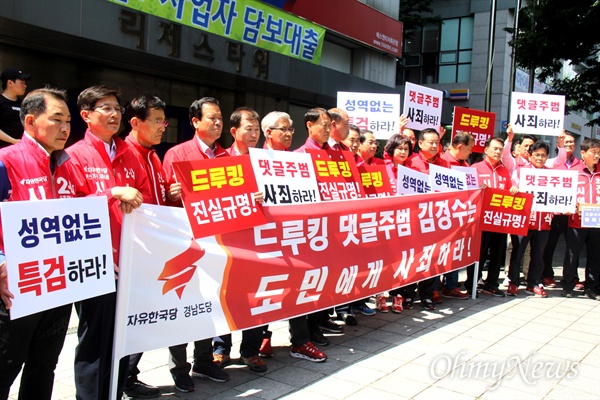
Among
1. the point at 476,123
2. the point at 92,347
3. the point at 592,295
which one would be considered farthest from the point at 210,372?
the point at 476,123

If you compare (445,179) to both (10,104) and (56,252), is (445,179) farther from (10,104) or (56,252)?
(10,104)

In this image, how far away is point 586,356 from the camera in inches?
186

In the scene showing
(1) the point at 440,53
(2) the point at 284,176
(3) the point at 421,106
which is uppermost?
(1) the point at 440,53

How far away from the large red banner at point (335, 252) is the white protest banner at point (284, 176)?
0.59ft

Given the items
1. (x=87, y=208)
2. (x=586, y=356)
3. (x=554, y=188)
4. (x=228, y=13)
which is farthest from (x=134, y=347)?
(x=228, y=13)

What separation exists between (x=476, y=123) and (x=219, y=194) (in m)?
6.17

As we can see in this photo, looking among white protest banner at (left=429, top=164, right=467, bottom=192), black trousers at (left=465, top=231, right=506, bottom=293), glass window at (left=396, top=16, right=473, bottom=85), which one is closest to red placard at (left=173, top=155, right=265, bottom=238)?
white protest banner at (left=429, top=164, right=467, bottom=192)

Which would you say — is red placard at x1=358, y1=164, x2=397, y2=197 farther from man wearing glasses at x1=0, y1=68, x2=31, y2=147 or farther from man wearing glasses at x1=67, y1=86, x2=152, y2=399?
man wearing glasses at x1=0, y1=68, x2=31, y2=147

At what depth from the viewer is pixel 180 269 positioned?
3398 millimetres

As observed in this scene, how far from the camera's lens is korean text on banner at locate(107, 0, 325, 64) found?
351 inches

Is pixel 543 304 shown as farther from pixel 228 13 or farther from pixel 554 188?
pixel 228 13

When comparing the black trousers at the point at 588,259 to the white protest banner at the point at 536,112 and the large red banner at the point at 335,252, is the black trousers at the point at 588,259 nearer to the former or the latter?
the white protest banner at the point at 536,112

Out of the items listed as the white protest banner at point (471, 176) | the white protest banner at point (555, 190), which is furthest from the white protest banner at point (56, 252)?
the white protest banner at point (555, 190)

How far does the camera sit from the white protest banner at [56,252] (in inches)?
97.0
